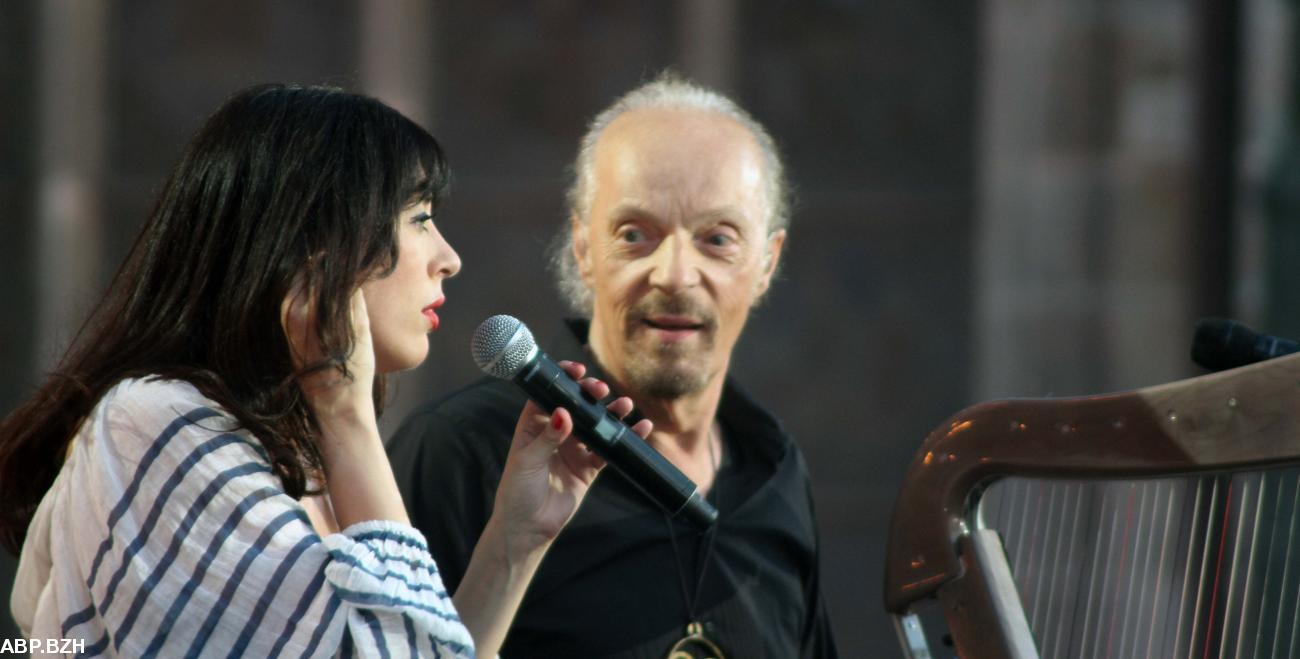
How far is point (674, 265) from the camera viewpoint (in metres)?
2.55

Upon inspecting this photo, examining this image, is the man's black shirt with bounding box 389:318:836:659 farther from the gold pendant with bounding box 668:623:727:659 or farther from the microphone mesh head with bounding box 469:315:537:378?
the microphone mesh head with bounding box 469:315:537:378

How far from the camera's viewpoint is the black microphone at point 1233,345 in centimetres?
186

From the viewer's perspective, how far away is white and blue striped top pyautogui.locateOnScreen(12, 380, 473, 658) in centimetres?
164

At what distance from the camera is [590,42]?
4.95 m

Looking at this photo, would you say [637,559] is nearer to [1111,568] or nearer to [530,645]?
[530,645]

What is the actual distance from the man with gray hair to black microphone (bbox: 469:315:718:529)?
0.40 metres

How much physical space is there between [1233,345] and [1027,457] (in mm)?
299

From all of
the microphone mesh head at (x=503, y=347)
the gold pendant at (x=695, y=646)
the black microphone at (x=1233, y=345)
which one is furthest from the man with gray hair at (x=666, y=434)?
the black microphone at (x=1233, y=345)

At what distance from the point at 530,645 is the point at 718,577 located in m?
0.35

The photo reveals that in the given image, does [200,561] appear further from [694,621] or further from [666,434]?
[666,434]

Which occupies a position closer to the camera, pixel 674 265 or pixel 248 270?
pixel 248 270

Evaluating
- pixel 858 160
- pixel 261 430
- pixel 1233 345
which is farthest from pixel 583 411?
pixel 858 160

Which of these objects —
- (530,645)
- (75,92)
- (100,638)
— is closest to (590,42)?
(75,92)

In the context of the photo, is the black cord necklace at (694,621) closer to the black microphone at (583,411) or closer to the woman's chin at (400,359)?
the black microphone at (583,411)
